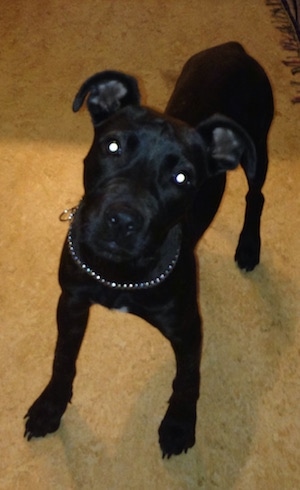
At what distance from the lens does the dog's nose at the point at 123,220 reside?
6.97ft

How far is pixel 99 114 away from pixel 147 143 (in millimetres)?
363

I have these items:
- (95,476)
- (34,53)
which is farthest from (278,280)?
(34,53)

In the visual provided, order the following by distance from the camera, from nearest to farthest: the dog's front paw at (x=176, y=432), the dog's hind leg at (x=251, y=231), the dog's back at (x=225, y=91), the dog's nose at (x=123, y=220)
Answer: the dog's nose at (x=123, y=220) < the dog's front paw at (x=176, y=432) < the dog's back at (x=225, y=91) < the dog's hind leg at (x=251, y=231)

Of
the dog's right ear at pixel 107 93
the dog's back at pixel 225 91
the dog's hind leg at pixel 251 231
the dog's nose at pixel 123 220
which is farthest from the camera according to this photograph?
the dog's hind leg at pixel 251 231

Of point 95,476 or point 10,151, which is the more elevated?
point 10,151

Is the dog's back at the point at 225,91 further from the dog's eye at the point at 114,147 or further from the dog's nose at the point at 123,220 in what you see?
the dog's nose at the point at 123,220

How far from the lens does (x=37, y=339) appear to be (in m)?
3.15

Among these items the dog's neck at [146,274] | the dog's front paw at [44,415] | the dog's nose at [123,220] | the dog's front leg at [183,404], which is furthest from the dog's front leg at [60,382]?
the dog's nose at [123,220]

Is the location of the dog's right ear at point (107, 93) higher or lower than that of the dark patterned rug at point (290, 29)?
higher

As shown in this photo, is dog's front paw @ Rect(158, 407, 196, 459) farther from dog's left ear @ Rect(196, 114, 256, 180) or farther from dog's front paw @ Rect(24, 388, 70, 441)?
dog's left ear @ Rect(196, 114, 256, 180)

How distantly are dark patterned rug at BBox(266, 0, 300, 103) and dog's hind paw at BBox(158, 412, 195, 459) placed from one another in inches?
93.1

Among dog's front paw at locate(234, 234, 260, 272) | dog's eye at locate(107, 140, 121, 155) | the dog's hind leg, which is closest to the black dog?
dog's eye at locate(107, 140, 121, 155)

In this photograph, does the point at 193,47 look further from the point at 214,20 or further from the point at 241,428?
the point at 241,428

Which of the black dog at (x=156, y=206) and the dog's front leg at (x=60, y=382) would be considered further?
the dog's front leg at (x=60, y=382)
